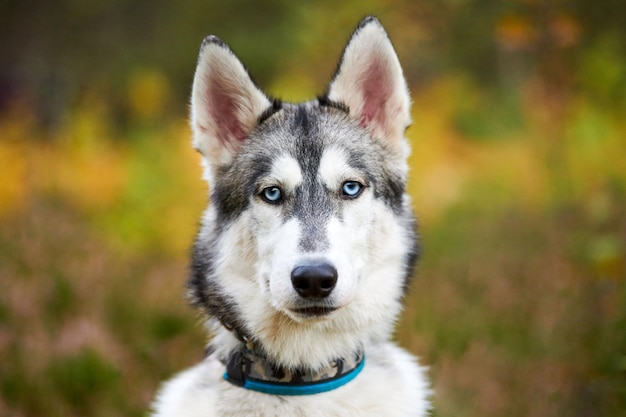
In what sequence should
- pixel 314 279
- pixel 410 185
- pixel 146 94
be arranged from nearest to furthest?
pixel 314 279 → pixel 410 185 → pixel 146 94

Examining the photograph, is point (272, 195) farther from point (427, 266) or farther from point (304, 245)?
point (427, 266)

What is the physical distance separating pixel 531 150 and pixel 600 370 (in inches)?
323

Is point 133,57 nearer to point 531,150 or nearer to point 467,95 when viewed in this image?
point 467,95

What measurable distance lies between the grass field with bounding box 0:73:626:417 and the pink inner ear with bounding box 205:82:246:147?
146 centimetres

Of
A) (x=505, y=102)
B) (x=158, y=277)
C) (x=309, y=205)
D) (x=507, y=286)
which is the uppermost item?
(x=505, y=102)

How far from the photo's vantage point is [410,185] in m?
11.5

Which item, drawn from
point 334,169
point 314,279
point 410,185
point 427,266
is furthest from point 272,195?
point 410,185

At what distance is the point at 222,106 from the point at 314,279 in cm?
123

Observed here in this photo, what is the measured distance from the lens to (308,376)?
2.99 meters

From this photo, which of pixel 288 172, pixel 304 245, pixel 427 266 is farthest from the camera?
pixel 427 266

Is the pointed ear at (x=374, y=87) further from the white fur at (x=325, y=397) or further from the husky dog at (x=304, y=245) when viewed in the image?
the white fur at (x=325, y=397)

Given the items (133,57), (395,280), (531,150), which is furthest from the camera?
(133,57)

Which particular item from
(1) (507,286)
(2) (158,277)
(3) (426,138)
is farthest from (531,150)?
(2) (158,277)

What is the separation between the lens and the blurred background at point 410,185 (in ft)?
16.3
